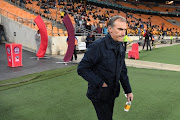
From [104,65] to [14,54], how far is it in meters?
7.20

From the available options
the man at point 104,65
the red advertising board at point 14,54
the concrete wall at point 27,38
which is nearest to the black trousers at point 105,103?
the man at point 104,65

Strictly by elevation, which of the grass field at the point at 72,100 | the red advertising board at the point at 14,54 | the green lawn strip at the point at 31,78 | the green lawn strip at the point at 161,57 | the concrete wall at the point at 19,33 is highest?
the concrete wall at the point at 19,33

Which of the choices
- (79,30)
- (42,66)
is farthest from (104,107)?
(79,30)

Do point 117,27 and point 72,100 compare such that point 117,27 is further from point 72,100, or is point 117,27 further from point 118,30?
point 72,100

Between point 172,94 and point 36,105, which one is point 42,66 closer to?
point 36,105

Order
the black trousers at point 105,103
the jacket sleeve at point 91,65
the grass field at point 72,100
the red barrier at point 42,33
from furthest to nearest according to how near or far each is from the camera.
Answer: the red barrier at point 42,33 < the grass field at point 72,100 < the black trousers at point 105,103 < the jacket sleeve at point 91,65

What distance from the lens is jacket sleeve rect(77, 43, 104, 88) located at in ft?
5.85

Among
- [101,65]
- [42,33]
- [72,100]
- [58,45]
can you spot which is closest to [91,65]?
[101,65]

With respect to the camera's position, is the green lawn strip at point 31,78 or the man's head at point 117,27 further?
the green lawn strip at point 31,78

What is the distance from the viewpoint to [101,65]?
1.84 m

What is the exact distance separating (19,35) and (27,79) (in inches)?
345

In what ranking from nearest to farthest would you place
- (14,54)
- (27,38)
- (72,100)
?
(72,100), (14,54), (27,38)

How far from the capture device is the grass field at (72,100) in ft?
11.8

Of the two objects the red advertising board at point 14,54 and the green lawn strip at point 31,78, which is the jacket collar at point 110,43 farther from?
the red advertising board at point 14,54
